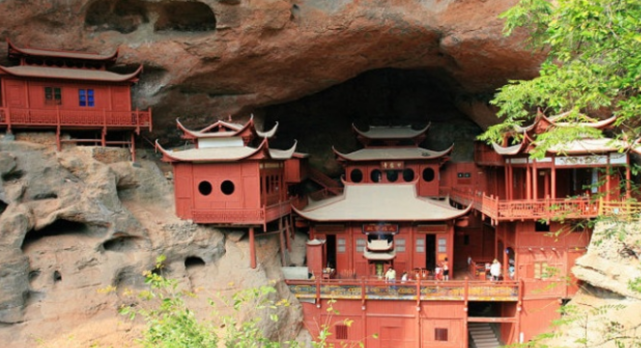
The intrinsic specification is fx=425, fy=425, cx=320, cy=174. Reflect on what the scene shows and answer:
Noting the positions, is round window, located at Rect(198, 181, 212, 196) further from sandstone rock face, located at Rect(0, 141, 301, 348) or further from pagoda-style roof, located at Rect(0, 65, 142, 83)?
pagoda-style roof, located at Rect(0, 65, 142, 83)

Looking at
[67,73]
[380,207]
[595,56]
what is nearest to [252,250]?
[380,207]

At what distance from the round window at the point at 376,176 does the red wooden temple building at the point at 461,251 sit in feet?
11.5

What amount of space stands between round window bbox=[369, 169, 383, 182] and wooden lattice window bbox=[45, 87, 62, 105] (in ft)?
50.9

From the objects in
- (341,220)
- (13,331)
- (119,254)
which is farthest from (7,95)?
(341,220)

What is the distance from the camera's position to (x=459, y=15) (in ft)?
57.8

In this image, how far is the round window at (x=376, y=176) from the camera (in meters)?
24.2

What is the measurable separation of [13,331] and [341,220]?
11.9 m

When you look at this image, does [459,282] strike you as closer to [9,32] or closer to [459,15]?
[459,15]

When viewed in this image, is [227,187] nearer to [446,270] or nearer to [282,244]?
[282,244]

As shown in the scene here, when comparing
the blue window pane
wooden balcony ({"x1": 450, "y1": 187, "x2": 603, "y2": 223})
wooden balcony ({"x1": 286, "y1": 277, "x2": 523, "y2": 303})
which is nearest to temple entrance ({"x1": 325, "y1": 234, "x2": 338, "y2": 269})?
wooden balcony ({"x1": 286, "y1": 277, "x2": 523, "y2": 303})

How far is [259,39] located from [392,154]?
9898 mm

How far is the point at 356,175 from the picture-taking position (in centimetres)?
2462

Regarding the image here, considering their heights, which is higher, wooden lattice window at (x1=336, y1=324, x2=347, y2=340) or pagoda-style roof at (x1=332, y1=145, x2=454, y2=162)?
pagoda-style roof at (x1=332, y1=145, x2=454, y2=162)

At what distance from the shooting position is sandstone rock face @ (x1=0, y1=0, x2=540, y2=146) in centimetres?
1748
